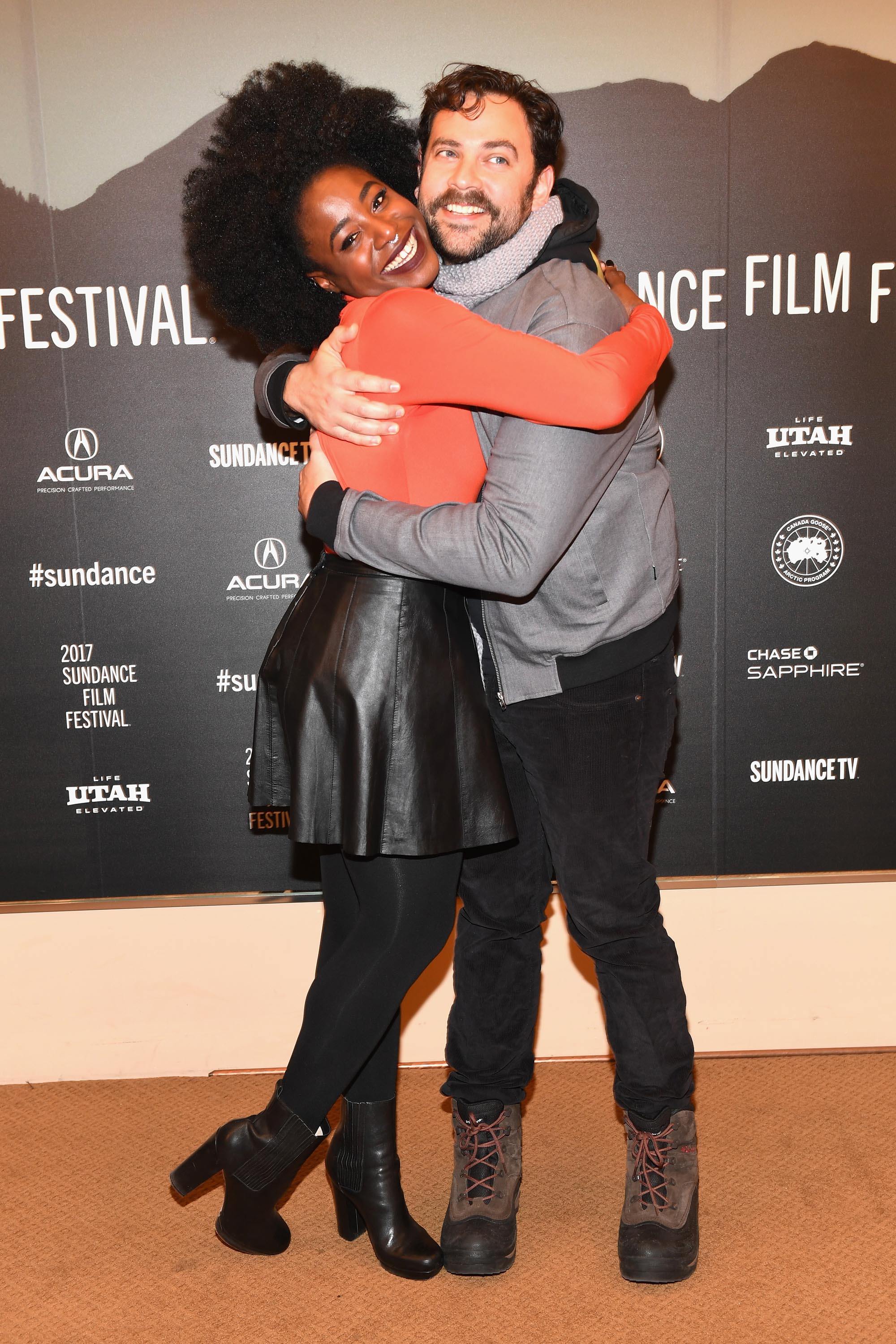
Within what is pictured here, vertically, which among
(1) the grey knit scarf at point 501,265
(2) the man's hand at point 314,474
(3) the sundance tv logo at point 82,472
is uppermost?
(1) the grey knit scarf at point 501,265

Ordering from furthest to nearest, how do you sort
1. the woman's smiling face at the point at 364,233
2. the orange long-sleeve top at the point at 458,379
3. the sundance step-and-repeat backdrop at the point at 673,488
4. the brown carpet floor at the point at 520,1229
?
the sundance step-and-repeat backdrop at the point at 673,488 → the brown carpet floor at the point at 520,1229 → the woman's smiling face at the point at 364,233 → the orange long-sleeve top at the point at 458,379

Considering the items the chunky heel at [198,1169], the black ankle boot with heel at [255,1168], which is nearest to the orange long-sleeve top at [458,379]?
the black ankle boot with heel at [255,1168]

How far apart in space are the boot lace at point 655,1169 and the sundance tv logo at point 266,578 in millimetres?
1276

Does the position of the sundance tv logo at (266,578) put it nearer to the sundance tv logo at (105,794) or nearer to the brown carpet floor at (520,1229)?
the sundance tv logo at (105,794)

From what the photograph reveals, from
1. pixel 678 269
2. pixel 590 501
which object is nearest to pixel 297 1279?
pixel 590 501

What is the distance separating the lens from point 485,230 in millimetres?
1572

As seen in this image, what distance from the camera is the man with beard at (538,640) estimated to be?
1493mm

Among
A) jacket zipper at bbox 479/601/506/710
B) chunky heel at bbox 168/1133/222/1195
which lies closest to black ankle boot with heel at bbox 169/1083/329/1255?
chunky heel at bbox 168/1133/222/1195

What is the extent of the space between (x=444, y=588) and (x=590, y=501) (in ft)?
0.82

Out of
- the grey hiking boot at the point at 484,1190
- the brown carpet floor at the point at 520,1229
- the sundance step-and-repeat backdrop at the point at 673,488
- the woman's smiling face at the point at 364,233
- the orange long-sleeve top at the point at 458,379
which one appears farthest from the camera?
the sundance step-and-repeat backdrop at the point at 673,488

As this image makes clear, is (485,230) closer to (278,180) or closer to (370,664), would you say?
(278,180)

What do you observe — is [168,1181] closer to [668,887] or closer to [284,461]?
[668,887]

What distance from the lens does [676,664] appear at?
2338 millimetres

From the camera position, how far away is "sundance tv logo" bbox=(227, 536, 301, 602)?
2.29m
